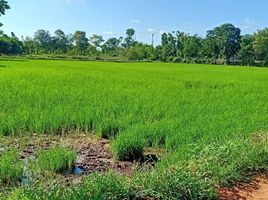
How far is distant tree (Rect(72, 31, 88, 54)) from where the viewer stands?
76.0m

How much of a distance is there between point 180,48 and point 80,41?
745 inches

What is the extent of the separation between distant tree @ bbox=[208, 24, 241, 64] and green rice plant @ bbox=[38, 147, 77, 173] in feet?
209

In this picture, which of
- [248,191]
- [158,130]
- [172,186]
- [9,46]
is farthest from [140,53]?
[172,186]

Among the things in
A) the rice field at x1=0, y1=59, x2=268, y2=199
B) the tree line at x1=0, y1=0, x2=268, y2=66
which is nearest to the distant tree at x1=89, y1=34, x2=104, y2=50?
the tree line at x1=0, y1=0, x2=268, y2=66

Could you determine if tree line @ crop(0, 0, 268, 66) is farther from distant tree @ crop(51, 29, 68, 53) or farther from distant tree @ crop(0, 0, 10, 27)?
distant tree @ crop(0, 0, 10, 27)

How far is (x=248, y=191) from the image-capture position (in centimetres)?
458

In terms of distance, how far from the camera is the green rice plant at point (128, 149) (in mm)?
5941

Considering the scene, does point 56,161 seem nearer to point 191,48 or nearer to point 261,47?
point 261,47

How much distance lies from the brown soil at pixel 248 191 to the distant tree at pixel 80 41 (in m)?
69.5

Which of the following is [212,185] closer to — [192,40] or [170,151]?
[170,151]

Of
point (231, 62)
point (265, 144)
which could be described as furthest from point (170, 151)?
point (231, 62)

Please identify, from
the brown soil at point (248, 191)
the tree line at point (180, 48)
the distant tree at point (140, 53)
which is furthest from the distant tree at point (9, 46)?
the brown soil at point (248, 191)

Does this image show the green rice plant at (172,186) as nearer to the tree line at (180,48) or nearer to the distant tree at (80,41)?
the tree line at (180,48)

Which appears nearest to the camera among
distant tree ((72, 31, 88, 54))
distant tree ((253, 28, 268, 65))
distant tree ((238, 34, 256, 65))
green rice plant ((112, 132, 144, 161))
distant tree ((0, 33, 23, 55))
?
green rice plant ((112, 132, 144, 161))
